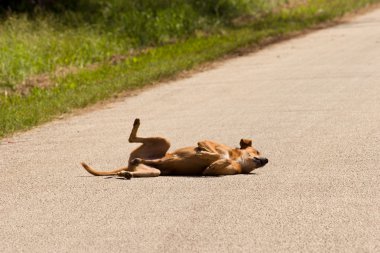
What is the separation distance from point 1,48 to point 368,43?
7.41 meters

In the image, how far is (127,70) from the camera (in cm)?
1852

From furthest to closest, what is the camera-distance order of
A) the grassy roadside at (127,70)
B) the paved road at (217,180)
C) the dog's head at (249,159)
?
the grassy roadside at (127,70)
the dog's head at (249,159)
the paved road at (217,180)

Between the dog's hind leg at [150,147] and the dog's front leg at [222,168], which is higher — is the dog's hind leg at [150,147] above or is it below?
above

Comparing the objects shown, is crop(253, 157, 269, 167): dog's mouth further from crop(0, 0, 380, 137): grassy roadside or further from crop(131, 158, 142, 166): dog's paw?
crop(0, 0, 380, 137): grassy roadside

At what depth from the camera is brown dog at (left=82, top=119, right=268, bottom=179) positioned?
9.13m

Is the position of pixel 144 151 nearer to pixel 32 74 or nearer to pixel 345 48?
pixel 32 74

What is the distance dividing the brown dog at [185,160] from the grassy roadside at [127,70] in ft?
12.5

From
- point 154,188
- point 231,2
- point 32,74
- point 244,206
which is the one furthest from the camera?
point 231,2

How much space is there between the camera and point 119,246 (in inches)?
275

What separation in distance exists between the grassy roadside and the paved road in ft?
1.61

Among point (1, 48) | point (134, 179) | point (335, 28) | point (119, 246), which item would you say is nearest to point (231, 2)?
point (335, 28)

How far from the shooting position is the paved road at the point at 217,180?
7184mm

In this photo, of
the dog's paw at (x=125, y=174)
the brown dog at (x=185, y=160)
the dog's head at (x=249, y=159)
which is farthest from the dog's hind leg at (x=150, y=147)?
the dog's head at (x=249, y=159)

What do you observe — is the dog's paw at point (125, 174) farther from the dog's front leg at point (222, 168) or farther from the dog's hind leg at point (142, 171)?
the dog's front leg at point (222, 168)
